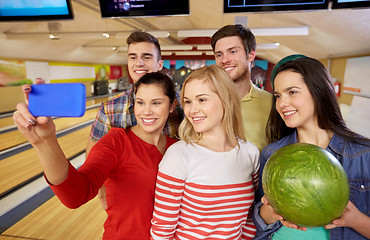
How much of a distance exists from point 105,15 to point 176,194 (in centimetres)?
155

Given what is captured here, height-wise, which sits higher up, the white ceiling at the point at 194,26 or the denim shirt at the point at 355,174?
the white ceiling at the point at 194,26

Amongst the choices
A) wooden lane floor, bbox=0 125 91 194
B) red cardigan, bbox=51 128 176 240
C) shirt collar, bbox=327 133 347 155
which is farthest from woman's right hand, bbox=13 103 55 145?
wooden lane floor, bbox=0 125 91 194

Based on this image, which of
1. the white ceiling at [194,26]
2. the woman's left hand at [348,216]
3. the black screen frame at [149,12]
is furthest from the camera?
the white ceiling at [194,26]

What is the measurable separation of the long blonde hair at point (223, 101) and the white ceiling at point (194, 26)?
77.0 inches

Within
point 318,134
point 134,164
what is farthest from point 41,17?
point 318,134

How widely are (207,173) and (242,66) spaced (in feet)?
2.57

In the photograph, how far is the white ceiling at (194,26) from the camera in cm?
365

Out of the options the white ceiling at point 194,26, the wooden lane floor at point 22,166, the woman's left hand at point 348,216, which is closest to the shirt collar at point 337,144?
the woman's left hand at point 348,216

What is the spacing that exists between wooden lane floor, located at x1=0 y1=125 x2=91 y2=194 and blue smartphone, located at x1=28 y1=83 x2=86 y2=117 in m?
2.86

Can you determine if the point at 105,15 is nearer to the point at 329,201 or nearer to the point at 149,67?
the point at 149,67

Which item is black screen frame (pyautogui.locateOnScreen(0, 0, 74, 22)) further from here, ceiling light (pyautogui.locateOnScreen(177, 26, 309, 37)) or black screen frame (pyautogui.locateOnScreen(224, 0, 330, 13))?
ceiling light (pyautogui.locateOnScreen(177, 26, 309, 37))

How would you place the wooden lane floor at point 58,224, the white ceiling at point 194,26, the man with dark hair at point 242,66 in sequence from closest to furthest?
the man with dark hair at point 242,66 → the wooden lane floor at point 58,224 → the white ceiling at point 194,26

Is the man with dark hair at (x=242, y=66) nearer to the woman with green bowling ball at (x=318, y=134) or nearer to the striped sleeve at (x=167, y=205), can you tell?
the woman with green bowling ball at (x=318, y=134)

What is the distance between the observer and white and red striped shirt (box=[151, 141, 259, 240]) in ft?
2.89
